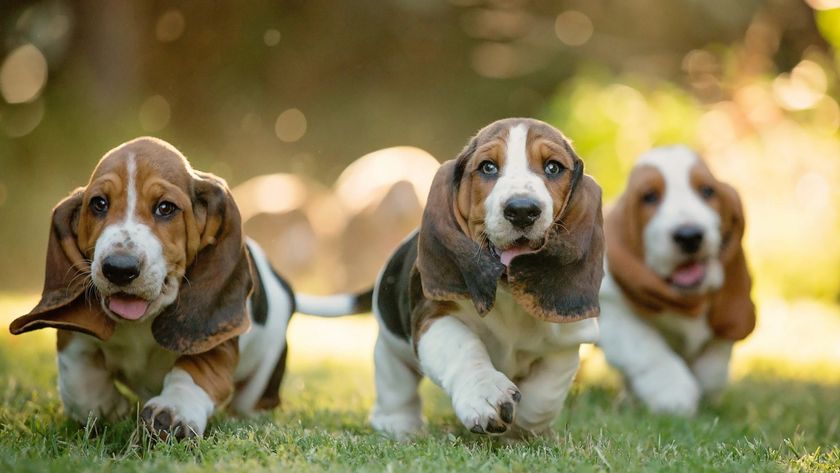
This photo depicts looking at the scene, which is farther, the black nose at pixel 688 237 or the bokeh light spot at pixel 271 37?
the bokeh light spot at pixel 271 37

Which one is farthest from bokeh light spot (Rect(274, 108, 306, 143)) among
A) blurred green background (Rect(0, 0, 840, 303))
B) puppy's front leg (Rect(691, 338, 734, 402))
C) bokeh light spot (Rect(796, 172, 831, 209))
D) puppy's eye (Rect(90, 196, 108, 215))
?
puppy's eye (Rect(90, 196, 108, 215))

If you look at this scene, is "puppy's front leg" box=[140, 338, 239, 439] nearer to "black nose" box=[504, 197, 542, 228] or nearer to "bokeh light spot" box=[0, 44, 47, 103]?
"black nose" box=[504, 197, 542, 228]

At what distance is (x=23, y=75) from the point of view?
1666 cm

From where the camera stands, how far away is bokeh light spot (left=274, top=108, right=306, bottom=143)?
17.9m

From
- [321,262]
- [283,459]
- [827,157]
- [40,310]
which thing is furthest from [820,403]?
[321,262]

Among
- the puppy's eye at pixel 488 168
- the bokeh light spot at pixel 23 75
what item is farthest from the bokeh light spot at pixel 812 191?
the bokeh light spot at pixel 23 75

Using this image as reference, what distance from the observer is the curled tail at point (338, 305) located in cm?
592

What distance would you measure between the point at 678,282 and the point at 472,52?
1361 centimetres

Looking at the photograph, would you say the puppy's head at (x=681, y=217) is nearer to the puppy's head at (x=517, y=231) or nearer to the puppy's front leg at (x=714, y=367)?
the puppy's front leg at (x=714, y=367)

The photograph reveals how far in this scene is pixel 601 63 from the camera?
744 inches

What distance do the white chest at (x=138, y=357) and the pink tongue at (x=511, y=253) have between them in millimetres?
1547

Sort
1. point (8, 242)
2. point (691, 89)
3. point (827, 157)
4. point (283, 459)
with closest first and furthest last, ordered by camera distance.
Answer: point (283, 459), point (827, 157), point (8, 242), point (691, 89)

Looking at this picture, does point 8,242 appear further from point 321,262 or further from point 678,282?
point 678,282

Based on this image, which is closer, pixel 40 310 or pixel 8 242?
pixel 40 310
